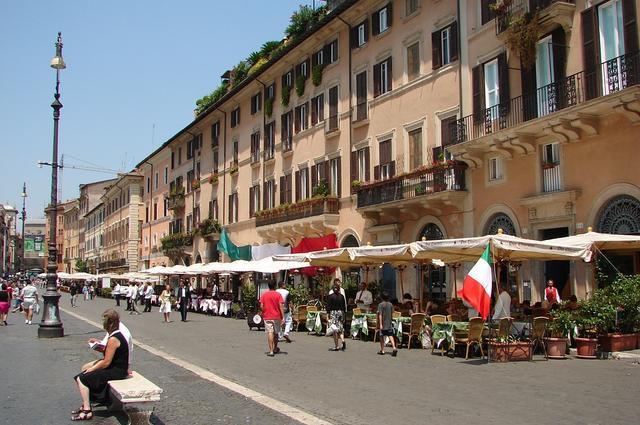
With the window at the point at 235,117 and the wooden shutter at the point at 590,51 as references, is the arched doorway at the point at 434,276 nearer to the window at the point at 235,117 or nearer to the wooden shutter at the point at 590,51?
the wooden shutter at the point at 590,51

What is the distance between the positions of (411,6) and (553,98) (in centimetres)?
966

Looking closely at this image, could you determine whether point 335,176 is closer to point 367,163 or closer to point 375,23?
point 367,163

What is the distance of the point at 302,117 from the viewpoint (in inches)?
1393

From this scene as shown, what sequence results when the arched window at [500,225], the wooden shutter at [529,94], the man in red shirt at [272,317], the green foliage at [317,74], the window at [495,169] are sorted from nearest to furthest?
the man in red shirt at [272,317]
the wooden shutter at [529,94]
the arched window at [500,225]
the window at [495,169]
the green foliage at [317,74]

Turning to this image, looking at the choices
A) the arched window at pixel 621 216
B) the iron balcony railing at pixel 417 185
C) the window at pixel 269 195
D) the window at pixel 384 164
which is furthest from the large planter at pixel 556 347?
the window at pixel 269 195

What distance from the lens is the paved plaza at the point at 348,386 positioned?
8.75 metres

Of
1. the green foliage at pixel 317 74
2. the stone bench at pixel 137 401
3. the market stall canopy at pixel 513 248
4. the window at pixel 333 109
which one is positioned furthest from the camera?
the green foliage at pixel 317 74

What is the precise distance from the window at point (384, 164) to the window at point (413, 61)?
2782 millimetres

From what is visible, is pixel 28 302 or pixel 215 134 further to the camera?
pixel 215 134

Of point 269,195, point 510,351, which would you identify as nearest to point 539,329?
point 510,351

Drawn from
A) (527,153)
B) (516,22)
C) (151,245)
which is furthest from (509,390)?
(151,245)

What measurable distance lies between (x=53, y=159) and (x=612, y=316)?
51.9ft

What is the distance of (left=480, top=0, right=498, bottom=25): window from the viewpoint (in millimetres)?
22230

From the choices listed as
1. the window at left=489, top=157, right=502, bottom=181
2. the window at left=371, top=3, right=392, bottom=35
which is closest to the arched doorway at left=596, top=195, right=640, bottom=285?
the window at left=489, top=157, right=502, bottom=181
